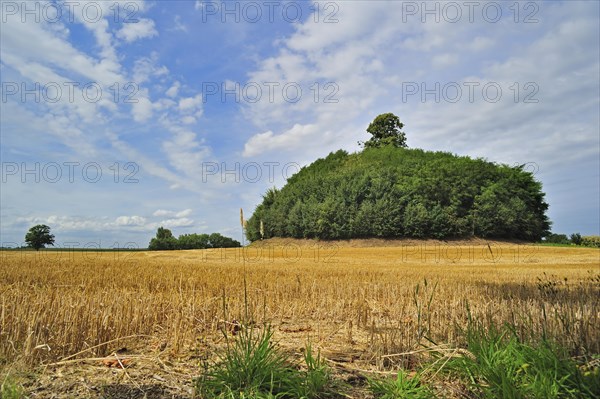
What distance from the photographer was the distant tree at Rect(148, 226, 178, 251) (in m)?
49.4

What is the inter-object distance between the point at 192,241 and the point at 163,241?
14.4 feet

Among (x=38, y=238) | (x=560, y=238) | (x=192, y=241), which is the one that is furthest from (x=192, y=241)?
(x=560, y=238)

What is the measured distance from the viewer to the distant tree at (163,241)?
49.4 meters

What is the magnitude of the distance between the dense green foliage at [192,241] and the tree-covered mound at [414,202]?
5.12 meters

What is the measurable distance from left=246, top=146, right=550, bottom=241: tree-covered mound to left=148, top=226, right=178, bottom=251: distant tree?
11.2 metres

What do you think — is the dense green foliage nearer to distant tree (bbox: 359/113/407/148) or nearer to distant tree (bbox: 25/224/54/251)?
distant tree (bbox: 25/224/54/251)

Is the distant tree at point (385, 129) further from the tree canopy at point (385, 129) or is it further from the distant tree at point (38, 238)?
the distant tree at point (38, 238)

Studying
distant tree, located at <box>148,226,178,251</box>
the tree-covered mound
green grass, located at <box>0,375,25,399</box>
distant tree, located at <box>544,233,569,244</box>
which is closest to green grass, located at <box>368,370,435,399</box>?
green grass, located at <box>0,375,25,399</box>

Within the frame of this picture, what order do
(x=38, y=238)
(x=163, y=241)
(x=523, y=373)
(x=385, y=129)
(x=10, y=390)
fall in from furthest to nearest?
1. (x=385, y=129)
2. (x=163, y=241)
3. (x=38, y=238)
4. (x=523, y=373)
5. (x=10, y=390)

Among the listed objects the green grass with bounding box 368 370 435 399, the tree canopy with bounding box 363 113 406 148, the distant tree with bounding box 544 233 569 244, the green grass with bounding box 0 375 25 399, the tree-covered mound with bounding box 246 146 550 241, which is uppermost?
the tree canopy with bounding box 363 113 406 148

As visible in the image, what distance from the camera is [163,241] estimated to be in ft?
167

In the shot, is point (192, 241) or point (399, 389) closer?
point (399, 389)

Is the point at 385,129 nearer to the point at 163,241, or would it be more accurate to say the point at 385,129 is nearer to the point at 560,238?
the point at 560,238

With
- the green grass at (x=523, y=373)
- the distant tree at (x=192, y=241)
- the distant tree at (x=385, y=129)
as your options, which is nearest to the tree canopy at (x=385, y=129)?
the distant tree at (x=385, y=129)
